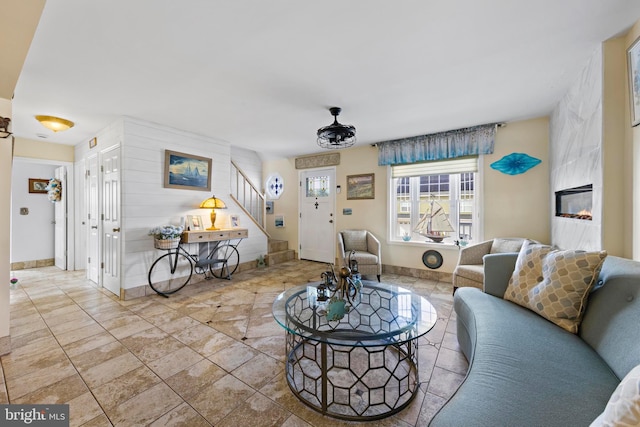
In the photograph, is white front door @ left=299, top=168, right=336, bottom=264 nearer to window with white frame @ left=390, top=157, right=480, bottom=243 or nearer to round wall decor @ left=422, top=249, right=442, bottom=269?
window with white frame @ left=390, top=157, right=480, bottom=243

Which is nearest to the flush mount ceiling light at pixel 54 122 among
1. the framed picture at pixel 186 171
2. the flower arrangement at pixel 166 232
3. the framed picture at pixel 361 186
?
the framed picture at pixel 186 171

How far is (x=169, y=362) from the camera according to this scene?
1.96m

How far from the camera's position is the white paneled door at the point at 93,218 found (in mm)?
3846

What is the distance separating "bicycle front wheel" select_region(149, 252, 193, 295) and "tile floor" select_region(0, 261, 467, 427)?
10.0 inches

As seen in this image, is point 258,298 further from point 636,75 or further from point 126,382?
point 636,75

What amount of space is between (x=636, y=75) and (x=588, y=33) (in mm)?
428

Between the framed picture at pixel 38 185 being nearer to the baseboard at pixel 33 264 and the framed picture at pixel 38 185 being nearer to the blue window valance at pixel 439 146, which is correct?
the baseboard at pixel 33 264

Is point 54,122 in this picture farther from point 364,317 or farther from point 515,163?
point 515,163

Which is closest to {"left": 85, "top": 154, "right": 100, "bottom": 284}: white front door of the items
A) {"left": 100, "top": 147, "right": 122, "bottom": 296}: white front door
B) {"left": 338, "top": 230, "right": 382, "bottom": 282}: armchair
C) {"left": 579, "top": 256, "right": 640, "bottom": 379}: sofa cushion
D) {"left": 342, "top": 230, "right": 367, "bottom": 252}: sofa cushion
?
{"left": 100, "top": 147, "right": 122, "bottom": 296}: white front door

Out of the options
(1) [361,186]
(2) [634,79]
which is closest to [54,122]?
(1) [361,186]

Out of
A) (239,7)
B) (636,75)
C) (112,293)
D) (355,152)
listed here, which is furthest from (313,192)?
(636,75)

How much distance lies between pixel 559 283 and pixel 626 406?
1213 mm

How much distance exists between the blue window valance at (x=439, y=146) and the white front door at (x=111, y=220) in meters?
4.09

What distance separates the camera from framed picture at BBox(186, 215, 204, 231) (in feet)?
12.6
